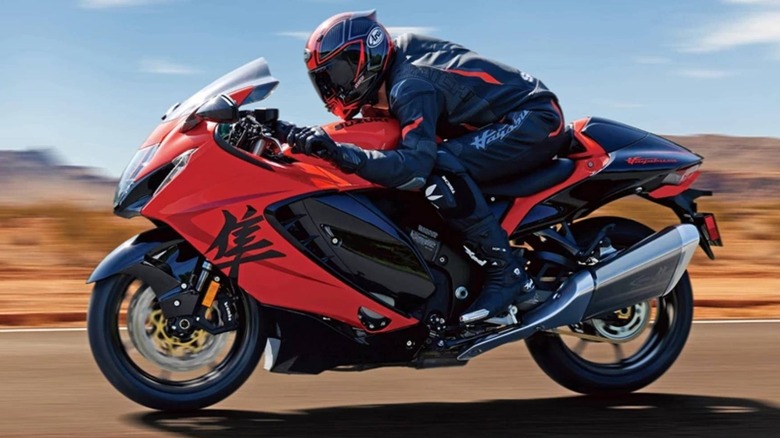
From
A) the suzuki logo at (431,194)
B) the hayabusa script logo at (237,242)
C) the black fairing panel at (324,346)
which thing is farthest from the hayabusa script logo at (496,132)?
the hayabusa script logo at (237,242)

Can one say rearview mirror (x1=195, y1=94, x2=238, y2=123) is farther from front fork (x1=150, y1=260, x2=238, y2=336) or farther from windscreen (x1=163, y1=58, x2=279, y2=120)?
front fork (x1=150, y1=260, x2=238, y2=336)

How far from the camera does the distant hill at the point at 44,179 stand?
97000mm

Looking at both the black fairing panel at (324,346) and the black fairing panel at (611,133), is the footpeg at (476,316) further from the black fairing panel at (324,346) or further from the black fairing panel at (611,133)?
the black fairing panel at (611,133)

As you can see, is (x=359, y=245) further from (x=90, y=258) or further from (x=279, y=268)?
(x=90, y=258)

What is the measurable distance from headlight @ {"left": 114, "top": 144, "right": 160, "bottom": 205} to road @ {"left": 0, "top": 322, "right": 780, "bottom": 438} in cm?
106

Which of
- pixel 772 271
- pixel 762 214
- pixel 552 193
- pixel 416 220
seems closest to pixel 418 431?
pixel 416 220

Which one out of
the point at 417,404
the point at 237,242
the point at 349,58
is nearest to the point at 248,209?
the point at 237,242

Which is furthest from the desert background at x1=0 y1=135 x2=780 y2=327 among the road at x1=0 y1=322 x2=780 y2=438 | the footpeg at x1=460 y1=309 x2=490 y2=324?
the footpeg at x1=460 y1=309 x2=490 y2=324

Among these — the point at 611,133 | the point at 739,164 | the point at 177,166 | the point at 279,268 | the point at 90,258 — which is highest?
the point at 611,133

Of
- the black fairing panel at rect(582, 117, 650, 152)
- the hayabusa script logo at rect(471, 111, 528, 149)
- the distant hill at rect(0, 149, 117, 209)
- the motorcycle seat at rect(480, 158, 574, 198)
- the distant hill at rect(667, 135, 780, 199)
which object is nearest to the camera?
the hayabusa script logo at rect(471, 111, 528, 149)

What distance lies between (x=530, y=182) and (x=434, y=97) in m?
0.71

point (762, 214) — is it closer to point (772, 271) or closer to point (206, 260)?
point (772, 271)

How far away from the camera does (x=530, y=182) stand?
5914 mm

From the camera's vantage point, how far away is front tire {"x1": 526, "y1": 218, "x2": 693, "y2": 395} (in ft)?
20.4
